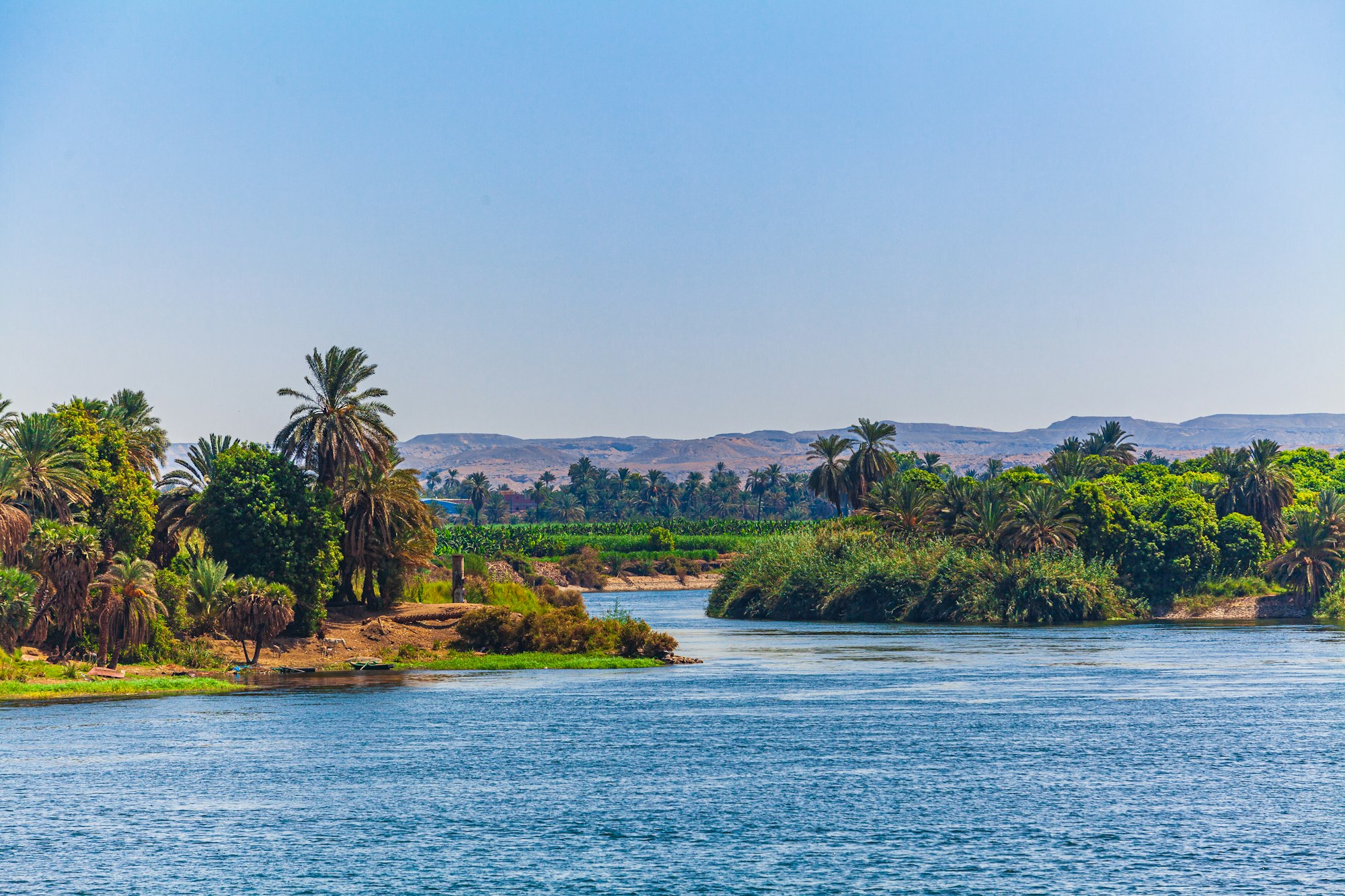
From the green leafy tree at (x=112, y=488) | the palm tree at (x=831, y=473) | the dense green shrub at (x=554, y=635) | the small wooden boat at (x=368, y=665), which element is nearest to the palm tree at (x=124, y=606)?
the green leafy tree at (x=112, y=488)

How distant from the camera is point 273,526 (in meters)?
76.1

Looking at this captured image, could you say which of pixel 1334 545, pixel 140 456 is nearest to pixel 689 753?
pixel 140 456

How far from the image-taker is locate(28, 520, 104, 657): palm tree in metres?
62.8

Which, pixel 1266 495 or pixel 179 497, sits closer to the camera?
pixel 179 497

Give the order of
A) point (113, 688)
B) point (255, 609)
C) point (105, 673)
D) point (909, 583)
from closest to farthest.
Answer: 1. point (113, 688)
2. point (105, 673)
3. point (255, 609)
4. point (909, 583)

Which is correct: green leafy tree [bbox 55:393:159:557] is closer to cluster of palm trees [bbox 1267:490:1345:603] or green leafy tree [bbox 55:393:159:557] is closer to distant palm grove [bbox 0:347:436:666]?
distant palm grove [bbox 0:347:436:666]

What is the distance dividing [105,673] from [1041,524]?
7313 cm

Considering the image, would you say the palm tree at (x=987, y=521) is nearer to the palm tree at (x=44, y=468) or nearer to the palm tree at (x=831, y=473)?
the palm tree at (x=831, y=473)

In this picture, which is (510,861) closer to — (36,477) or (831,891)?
(831,891)

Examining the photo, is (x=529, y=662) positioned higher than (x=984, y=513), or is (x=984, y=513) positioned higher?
(x=984, y=513)

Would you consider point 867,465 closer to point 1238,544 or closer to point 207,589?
point 1238,544

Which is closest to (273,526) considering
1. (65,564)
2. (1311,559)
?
(65,564)

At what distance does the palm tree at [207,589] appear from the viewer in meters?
70.3

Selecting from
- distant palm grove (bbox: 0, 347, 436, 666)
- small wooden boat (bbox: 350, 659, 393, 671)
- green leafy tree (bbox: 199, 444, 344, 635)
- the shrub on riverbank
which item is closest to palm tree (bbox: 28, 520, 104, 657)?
distant palm grove (bbox: 0, 347, 436, 666)
